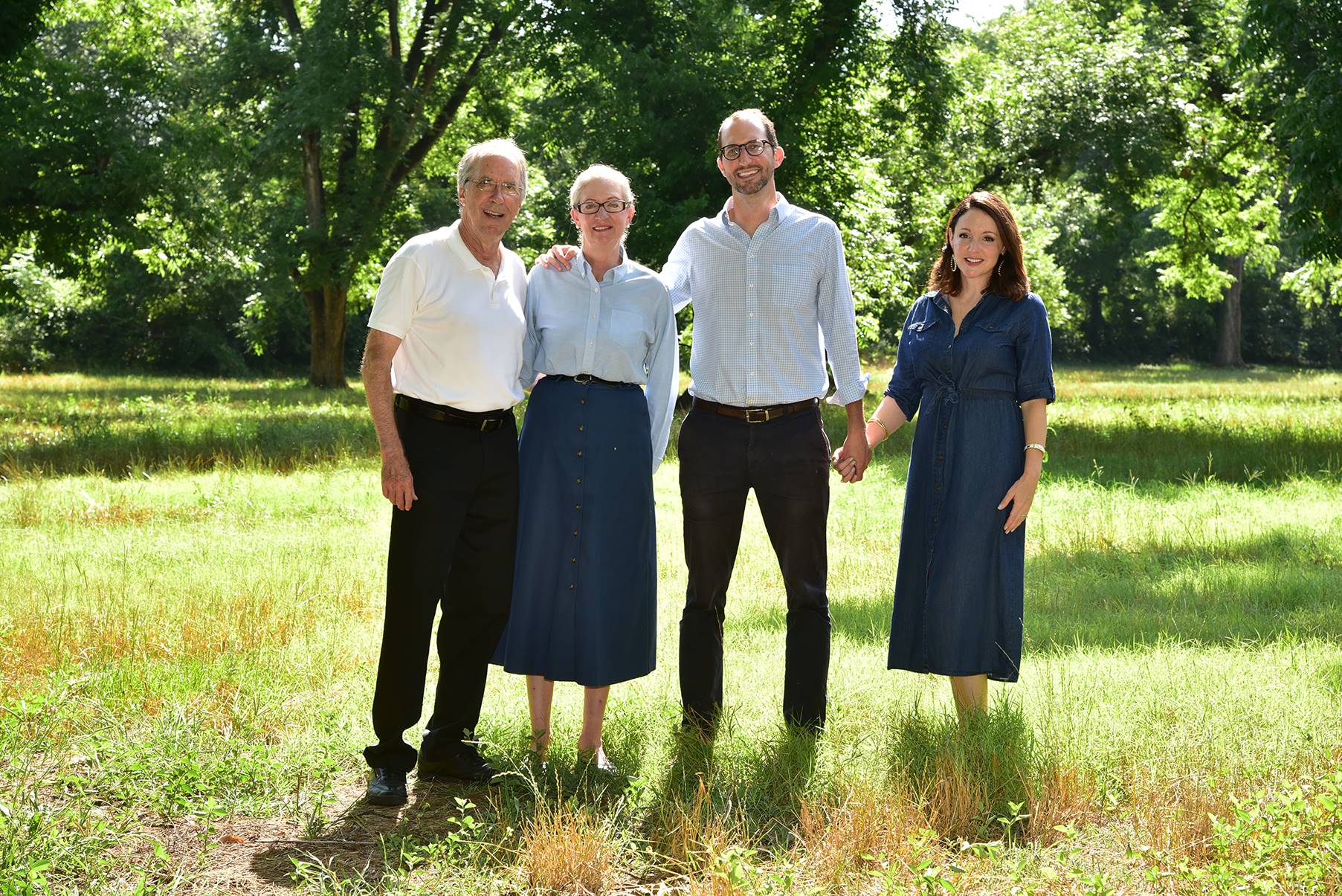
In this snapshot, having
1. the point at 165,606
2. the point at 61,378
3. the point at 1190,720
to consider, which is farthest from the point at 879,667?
the point at 61,378

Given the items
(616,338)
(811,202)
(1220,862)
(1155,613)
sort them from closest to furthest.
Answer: (1220,862) → (616,338) → (1155,613) → (811,202)

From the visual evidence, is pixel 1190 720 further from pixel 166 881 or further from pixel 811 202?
pixel 811 202

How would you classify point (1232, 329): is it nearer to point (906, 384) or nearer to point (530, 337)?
point (906, 384)

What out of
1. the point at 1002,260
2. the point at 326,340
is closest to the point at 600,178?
the point at 1002,260

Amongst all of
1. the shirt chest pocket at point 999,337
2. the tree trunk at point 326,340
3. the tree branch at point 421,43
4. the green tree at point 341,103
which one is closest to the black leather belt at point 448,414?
the shirt chest pocket at point 999,337

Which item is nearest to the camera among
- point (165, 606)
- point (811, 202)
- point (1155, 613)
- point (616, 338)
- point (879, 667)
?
point (616, 338)

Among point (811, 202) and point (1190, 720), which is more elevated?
point (811, 202)

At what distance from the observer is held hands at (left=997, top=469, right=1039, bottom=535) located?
16.1ft

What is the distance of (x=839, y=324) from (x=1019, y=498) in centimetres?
97

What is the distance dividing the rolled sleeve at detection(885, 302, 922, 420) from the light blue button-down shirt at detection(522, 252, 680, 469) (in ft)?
3.23

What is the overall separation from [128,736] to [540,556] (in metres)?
1.74

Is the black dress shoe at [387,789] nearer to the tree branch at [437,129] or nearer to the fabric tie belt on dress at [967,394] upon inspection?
the fabric tie belt on dress at [967,394]

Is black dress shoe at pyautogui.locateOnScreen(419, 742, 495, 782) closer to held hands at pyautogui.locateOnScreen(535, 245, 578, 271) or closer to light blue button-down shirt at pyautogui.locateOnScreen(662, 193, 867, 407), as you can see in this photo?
Result: light blue button-down shirt at pyautogui.locateOnScreen(662, 193, 867, 407)

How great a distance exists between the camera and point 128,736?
4941 millimetres
